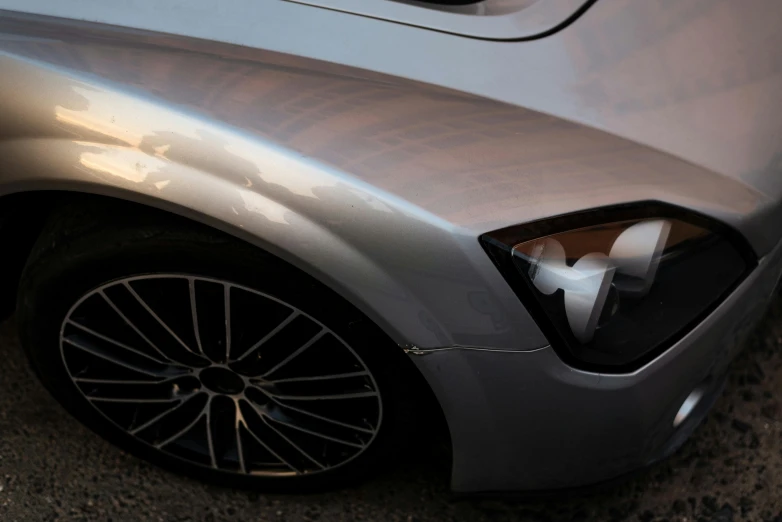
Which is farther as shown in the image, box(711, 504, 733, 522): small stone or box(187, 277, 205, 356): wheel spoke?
box(711, 504, 733, 522): small stone

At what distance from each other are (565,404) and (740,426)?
93cm

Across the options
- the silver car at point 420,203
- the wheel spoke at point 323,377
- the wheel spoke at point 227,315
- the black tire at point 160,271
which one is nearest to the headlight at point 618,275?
the silver car at point 420,203

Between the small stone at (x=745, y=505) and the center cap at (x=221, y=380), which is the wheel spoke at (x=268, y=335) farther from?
the small stone at (x=745, y=505)

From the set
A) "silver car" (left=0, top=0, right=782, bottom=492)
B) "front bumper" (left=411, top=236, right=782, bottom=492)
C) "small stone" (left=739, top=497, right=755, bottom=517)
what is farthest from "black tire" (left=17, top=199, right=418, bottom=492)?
"small stone" (left=739, top=497, right=755, bottom=517)

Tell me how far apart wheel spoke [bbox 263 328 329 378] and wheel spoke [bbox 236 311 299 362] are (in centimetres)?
6

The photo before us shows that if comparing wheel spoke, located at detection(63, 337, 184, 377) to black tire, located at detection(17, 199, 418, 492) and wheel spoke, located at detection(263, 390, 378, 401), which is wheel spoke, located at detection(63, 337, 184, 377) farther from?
wheel spoke, located at detection(263, 390, 378, 401)

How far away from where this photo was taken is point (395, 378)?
1413 millimetres

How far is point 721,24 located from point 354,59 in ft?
2.55

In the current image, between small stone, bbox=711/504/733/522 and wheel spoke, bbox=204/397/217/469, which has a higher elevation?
wheel spoke, bbox=204/397/217/469

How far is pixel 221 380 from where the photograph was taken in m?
1.62

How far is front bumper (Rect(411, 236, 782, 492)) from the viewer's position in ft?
4.29

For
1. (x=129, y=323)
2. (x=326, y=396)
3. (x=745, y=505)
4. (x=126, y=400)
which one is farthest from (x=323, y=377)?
(x=745, y=505)

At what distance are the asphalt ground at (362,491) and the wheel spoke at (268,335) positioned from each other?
508 mm

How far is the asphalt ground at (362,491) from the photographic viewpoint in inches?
71.6
